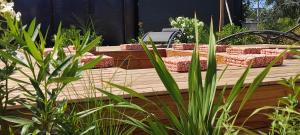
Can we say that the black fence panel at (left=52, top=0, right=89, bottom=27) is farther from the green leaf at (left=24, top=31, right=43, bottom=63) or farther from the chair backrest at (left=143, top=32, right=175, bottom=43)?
the green leaf at (left=24, top=31, right=43, bottom=63)

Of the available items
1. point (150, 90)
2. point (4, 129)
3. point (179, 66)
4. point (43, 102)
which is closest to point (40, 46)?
point (43, 102)

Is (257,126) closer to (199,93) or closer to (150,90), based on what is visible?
(150,90)

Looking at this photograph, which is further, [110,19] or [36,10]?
[110,19]

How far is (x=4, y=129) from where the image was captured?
79.9 inches

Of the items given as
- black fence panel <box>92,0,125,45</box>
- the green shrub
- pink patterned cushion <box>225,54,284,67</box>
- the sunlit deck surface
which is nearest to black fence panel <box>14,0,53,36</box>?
black fence panel <box>92,0,125,45</box>

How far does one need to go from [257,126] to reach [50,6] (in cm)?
808

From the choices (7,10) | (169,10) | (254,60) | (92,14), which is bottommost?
(254,60)

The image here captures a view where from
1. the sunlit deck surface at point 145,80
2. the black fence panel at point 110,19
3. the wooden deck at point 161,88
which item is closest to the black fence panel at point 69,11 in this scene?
the black fence panel at point 110,19

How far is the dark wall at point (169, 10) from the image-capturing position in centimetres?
1449

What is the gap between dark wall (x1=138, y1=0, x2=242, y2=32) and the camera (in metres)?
14.5

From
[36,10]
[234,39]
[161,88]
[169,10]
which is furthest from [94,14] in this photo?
[161,88]

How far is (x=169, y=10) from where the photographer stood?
48.1ft

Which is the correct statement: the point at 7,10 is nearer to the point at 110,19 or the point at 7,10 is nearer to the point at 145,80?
the point at 145,80

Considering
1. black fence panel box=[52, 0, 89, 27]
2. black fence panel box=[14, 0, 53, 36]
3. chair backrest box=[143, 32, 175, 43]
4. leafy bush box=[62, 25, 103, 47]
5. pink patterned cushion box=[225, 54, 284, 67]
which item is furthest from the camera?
black fence panel box=[52, 0, 89, 27]
